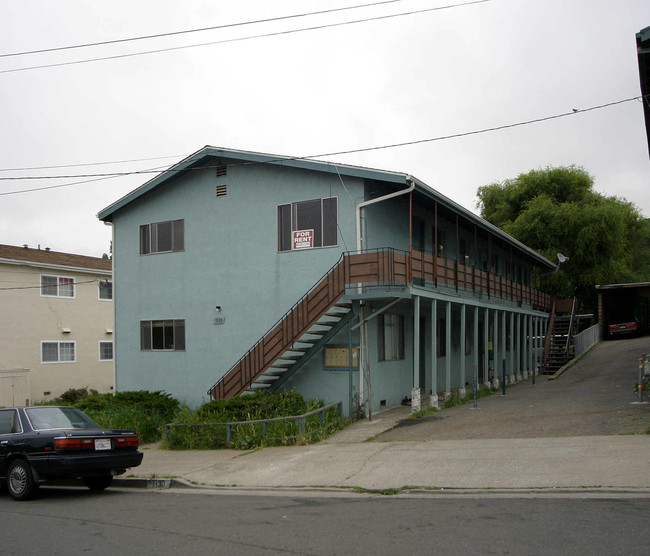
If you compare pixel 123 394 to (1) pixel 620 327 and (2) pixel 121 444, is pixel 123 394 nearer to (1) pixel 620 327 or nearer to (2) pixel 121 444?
(2) pixel 121 444

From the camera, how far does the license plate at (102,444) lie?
10670mm

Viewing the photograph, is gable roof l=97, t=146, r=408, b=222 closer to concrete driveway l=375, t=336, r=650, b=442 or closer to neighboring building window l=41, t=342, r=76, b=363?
concrete driveway l=375, t=336, r=650, b=442

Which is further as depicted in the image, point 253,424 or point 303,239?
point 303,239

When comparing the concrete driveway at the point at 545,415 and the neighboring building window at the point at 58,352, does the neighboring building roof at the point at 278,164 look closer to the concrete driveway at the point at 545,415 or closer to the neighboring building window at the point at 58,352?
the concrete driveway at the point at 545,415

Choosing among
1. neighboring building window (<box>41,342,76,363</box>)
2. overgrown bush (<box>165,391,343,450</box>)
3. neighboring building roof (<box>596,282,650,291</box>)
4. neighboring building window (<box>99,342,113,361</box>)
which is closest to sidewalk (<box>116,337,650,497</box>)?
overgrown bush (<box>165,391,343,450</box>)

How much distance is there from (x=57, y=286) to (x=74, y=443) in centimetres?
2170

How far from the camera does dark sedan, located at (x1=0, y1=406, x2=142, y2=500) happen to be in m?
10.2

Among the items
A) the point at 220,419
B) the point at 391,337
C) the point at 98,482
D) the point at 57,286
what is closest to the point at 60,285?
the point at 57,286

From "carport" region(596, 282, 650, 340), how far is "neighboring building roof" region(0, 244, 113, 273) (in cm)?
2845

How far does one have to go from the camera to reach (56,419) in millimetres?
11227

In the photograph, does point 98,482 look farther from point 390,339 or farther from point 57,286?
point 57,286

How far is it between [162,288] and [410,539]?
16086 mm

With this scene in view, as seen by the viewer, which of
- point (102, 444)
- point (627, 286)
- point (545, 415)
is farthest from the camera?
point (627, 286)

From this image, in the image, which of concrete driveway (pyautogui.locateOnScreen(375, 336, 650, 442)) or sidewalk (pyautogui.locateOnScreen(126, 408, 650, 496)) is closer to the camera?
sidewalk (pyautogui.locateOnScreen(126, 408, 650, 496))
